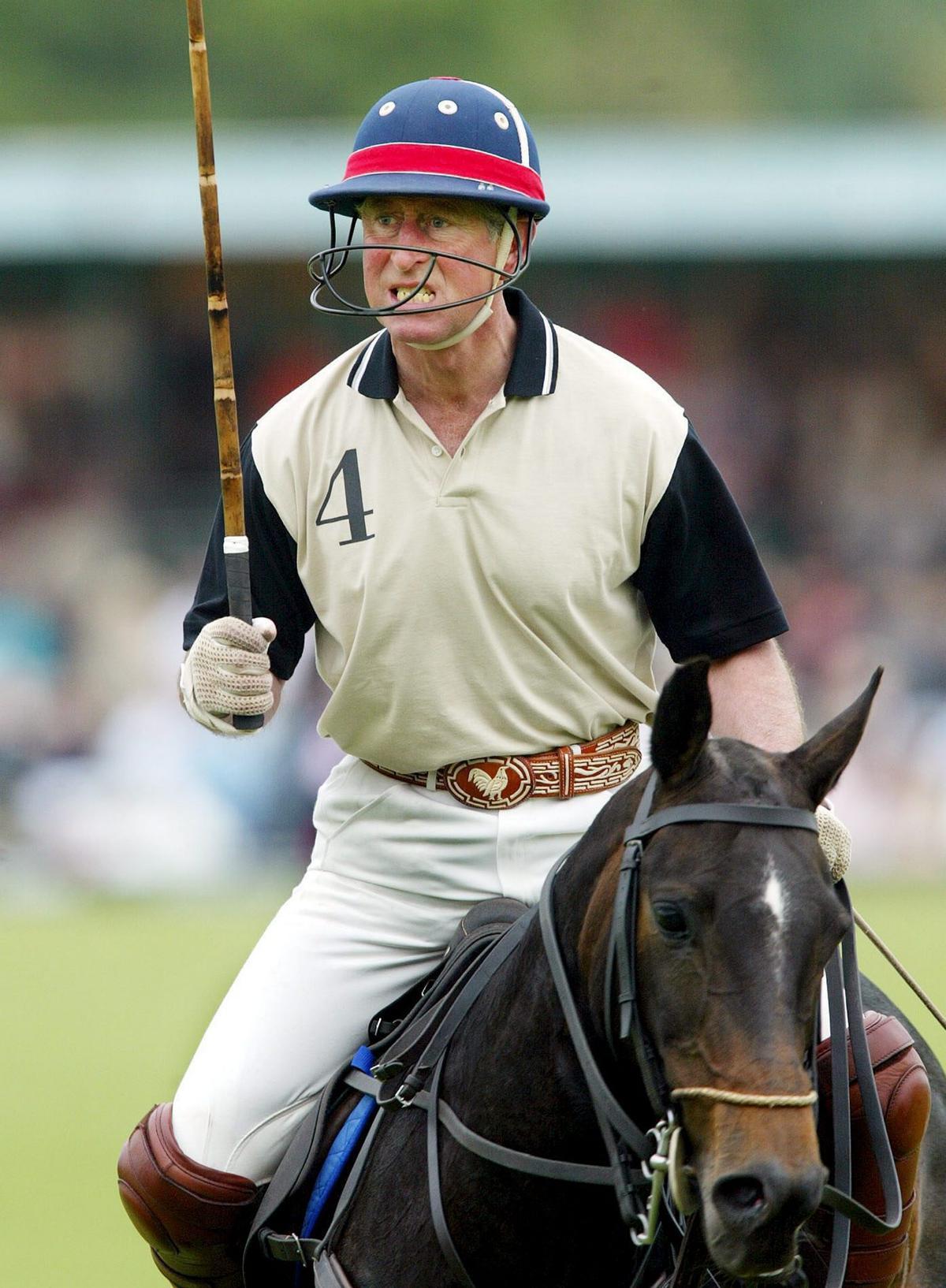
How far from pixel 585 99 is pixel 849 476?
10.0 meters

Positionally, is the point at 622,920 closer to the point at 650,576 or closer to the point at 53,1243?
the point at 650,576

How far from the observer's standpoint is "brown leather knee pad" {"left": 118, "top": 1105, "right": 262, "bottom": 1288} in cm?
405

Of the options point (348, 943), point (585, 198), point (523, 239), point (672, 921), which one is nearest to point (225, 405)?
point (523, 239)

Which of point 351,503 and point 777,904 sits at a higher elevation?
point 351,503

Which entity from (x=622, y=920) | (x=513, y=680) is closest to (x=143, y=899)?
(x=513, y=680)

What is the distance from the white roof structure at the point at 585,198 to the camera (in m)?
17.3

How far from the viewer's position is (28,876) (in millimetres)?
13867

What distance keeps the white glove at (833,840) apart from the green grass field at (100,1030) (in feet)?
12.8

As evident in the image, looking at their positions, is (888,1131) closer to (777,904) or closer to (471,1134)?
(471,1134)

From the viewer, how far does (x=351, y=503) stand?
4219 mm

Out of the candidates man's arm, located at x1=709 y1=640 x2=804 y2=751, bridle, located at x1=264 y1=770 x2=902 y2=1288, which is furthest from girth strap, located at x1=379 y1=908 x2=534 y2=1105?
man's arm, located at x1=709 y1=640 x2=804 y2=751

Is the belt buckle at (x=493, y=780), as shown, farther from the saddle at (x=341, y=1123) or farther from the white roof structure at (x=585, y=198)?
the white roof structure at (x=585, y=198)

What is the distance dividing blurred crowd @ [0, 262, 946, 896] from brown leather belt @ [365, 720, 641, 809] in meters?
8.76

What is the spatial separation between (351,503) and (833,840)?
4.29 ft
